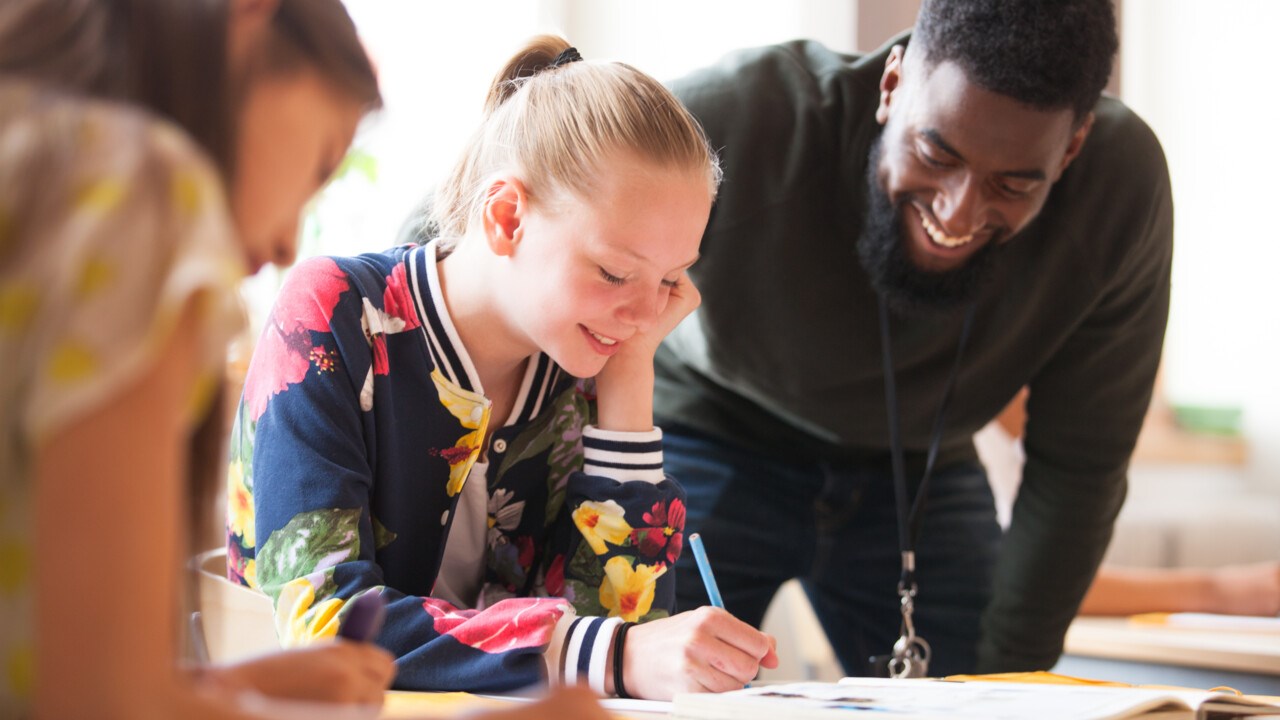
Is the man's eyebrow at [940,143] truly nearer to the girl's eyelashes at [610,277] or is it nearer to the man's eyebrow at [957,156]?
the man's eyebrow at [957,156]

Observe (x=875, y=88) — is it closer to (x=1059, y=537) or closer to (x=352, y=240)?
(x=1059, y=537)

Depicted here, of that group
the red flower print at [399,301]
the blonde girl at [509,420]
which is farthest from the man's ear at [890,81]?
the red flower print at [399,301]

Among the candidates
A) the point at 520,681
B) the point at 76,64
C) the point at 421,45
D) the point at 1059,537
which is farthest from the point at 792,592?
the point at 76,64

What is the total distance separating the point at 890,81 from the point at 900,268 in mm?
243

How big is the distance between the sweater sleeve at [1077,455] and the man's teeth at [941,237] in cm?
30

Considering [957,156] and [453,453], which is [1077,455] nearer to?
[957,156]

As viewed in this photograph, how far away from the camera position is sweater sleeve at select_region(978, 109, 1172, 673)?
169cm

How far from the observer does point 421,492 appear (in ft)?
3.44

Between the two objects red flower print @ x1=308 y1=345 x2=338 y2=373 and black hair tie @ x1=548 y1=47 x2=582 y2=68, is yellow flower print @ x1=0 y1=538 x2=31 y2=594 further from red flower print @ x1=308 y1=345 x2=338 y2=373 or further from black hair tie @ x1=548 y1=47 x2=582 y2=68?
black hair tie @ x1=548 y1=47 x2=582 y2=68

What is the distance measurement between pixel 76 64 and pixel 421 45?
1.88 m

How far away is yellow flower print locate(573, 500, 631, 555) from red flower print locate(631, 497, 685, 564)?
13mm

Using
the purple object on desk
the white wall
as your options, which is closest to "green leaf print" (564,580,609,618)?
the purple object on desk

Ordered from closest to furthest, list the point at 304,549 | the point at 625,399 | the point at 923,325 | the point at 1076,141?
the point at 304,549
the point at 625,399
the point at 1076,141
the point at 923,325

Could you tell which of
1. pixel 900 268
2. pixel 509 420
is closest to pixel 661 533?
pixel 509 420
